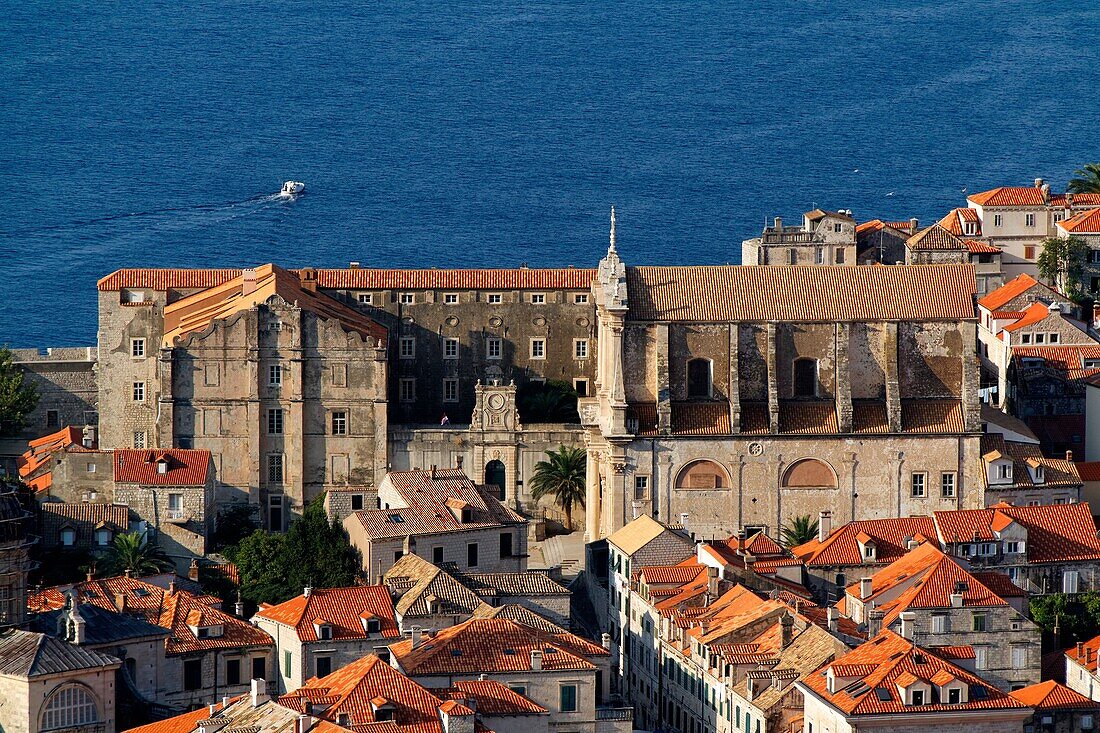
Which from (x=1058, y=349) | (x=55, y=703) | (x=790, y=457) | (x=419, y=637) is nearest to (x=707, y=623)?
(x=419, y=637)

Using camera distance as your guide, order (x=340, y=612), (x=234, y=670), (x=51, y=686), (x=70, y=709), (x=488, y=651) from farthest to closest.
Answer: (x=340, y=612) → (x=234, y=670) → (x=488, y=651) → (x=70, y=709) → (x=51, y=686)

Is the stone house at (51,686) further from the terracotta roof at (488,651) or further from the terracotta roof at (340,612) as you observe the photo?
the terracotta roof at (340,612)

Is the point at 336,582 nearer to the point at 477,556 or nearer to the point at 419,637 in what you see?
the point at 477,556

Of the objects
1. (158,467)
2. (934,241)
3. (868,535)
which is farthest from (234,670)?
(934,241)

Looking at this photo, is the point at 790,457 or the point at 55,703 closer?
the point at 55,703

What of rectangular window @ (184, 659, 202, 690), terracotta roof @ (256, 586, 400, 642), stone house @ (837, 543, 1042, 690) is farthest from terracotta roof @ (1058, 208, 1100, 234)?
rectangular window @ (184, 659, 202, 690)

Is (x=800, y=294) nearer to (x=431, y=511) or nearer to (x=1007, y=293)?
(x=431, y=511)
